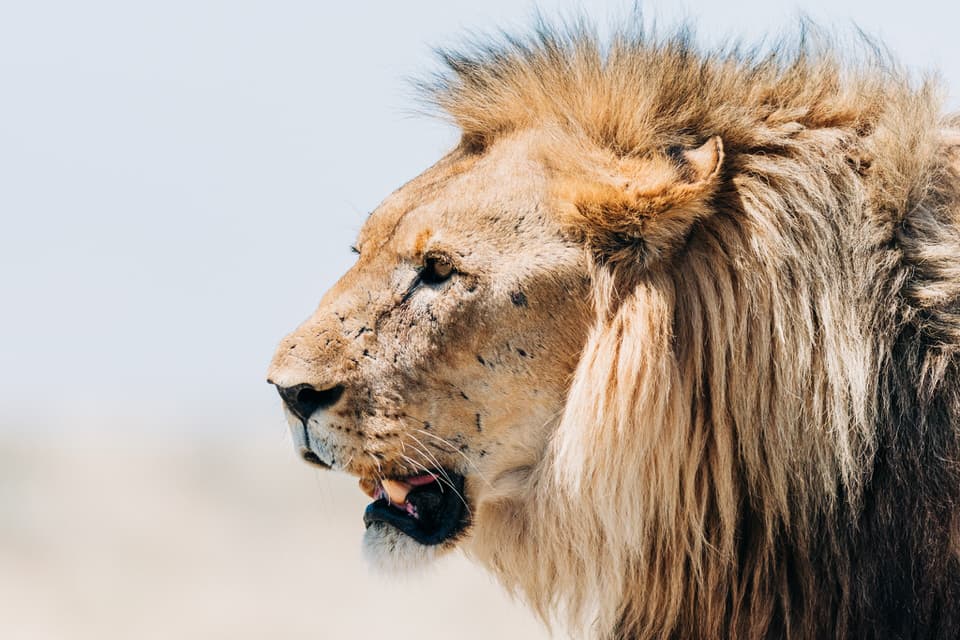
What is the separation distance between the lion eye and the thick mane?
338 millimetres

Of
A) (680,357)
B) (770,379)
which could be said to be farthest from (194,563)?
(770,379)

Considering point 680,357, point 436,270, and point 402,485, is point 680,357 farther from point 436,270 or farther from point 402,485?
point 402,485

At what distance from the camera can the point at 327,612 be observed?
11.8m

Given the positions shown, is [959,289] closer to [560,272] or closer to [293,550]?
[560,272]

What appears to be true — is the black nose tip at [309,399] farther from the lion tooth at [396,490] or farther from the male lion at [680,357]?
the lion tooth at [396,490]

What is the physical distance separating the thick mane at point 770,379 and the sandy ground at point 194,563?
4164 millimetres

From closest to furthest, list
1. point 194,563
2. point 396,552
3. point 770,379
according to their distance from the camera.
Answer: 1. point 770,379
2. point 396,552
3. point 194,563

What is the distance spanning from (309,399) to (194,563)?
1142cm

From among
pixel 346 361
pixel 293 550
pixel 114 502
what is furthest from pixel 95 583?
pixel 346 361

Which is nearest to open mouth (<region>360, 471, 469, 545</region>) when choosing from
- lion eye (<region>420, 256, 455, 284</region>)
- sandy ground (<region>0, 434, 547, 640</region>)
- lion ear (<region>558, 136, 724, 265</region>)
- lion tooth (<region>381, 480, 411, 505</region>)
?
lion tooth (<region>381, 480, 411, 505</region>)

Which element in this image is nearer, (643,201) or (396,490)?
(643,201)

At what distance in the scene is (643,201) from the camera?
2893mm

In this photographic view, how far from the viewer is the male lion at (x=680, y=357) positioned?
2.73 meters

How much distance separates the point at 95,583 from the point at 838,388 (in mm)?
10737
